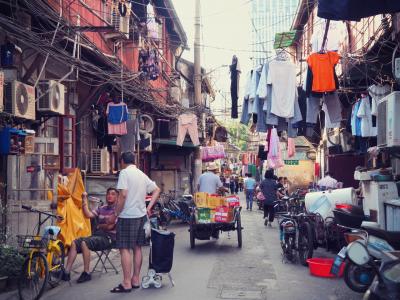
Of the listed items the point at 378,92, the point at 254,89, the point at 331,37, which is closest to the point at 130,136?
the point at 254,89

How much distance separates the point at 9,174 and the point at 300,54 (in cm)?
2075

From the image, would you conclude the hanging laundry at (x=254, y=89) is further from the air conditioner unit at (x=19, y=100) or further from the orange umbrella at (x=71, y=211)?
the air conditioner unit at (x=19, y=100)

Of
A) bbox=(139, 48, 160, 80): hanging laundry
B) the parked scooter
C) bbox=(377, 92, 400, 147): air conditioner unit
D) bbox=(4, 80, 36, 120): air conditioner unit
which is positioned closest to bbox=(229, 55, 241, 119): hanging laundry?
bbox=(139, 48, 160, 80): hanging laundry

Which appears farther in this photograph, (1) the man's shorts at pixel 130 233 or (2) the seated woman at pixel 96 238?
(2) the seated woman at pixel 96 238

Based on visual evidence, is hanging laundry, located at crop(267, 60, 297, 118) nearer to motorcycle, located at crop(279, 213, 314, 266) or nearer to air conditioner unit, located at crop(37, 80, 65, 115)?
motorcycle, located at crop(279, 213, 314, 266)

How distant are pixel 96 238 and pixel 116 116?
7.63m

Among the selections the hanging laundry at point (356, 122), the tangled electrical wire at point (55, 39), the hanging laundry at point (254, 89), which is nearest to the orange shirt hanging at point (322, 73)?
the hanging laundry at point (254, 89)

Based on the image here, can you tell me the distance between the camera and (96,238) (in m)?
8.51

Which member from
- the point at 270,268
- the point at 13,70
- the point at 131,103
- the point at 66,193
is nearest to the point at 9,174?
the point at 66,193

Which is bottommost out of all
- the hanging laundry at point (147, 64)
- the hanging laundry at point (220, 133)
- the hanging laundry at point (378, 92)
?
the hanging laundry at point (378, 92)

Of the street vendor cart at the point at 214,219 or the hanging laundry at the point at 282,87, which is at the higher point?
the hanging laundry at the point at 282,87

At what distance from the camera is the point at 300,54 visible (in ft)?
92.1

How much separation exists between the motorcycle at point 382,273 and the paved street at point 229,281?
1.99 metres

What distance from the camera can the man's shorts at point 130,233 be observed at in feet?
25.2
